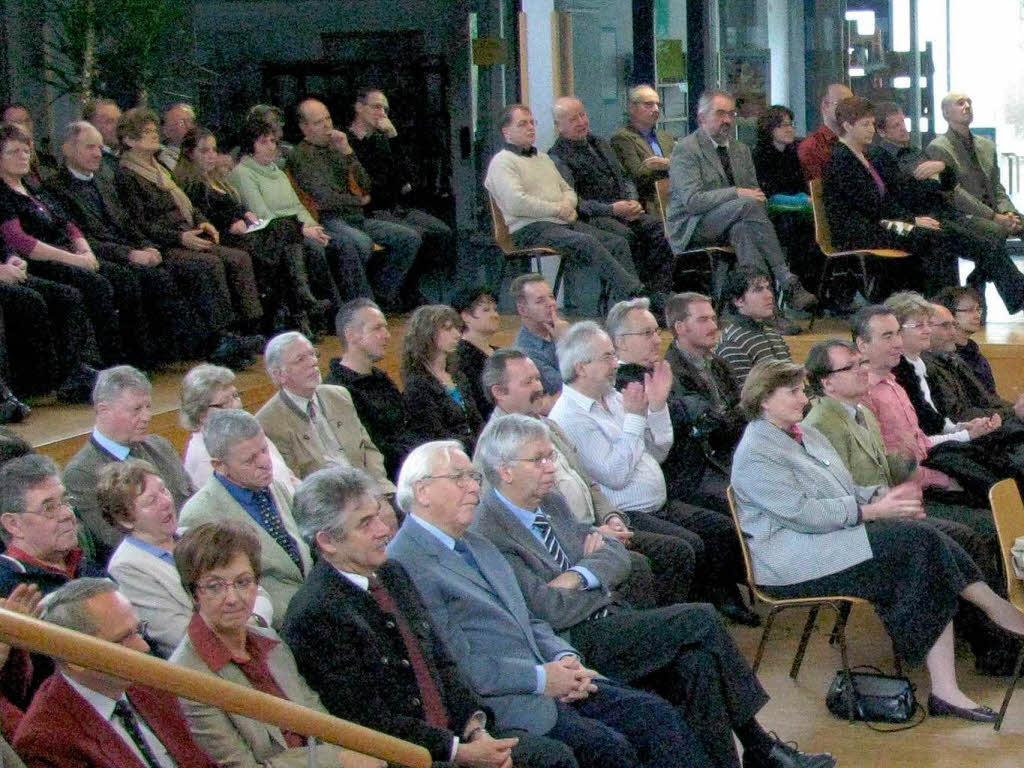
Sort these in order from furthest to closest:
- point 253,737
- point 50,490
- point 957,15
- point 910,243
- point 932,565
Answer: point 957,15
point 910,243
point 932,565
point 50,490
point 253,737

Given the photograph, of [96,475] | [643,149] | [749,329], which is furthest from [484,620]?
[643,149]

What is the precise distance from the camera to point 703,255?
8.12 meters

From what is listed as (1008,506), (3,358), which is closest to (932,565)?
(1008,506)

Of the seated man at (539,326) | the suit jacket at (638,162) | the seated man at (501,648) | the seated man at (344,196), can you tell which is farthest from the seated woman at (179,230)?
the seated man at (501,648)

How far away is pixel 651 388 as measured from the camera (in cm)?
552

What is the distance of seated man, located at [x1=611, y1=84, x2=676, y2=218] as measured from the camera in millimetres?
8570

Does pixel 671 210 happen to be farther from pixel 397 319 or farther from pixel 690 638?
pixel 690 638

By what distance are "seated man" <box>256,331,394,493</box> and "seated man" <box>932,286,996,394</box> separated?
9.53ft

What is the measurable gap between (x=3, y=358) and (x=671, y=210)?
3.61m

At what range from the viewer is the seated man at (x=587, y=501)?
495 centimetres

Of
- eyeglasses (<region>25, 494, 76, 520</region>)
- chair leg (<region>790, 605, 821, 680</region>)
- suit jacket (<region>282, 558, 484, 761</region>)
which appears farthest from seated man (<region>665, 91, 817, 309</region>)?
eyeglasses (<region>25, 494, 76, 520</region>)

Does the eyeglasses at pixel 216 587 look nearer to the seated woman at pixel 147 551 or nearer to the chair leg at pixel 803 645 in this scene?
the seated woman at pixel 147 551

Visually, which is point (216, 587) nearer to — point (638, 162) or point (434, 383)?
point (434, 383)

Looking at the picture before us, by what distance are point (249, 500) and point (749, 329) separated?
287 centimetres
